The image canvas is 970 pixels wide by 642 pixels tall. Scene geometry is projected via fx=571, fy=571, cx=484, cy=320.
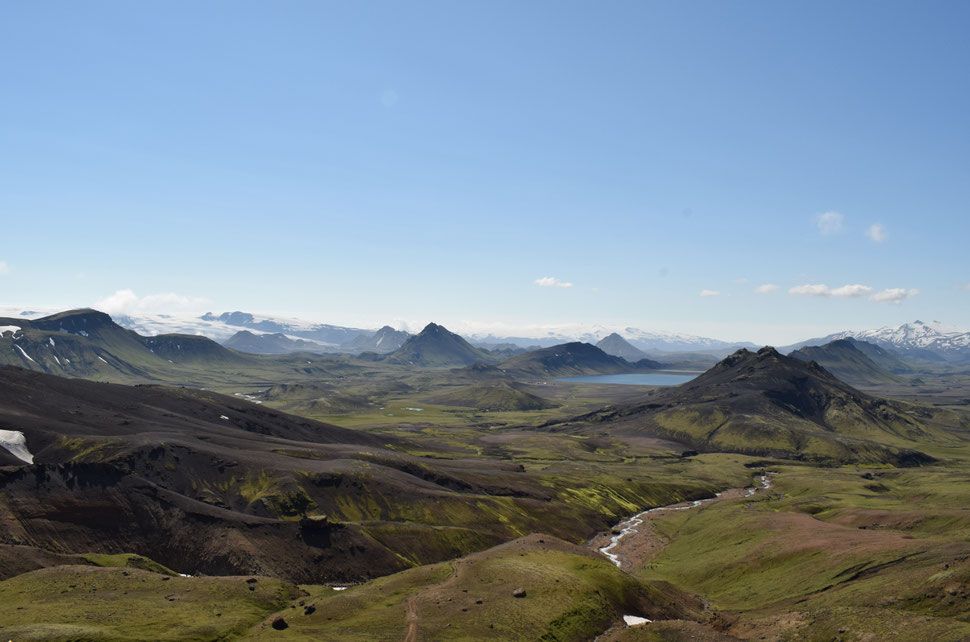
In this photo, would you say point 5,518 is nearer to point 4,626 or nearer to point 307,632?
point 4,626

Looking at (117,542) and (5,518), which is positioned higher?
(5,518)

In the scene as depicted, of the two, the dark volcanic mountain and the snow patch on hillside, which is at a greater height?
the snow patch on hillside

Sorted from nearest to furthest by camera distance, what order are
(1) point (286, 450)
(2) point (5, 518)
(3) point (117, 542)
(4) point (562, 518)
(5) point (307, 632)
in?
(5) point (307, 632)
(2) point (5, 518)
(3) point (117, 542)
(4) point (562, 518)
(1) point (286, 450)

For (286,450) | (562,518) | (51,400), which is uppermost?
(51,400)

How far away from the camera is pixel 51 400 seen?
624 feet

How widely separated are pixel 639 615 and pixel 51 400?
20042 cm

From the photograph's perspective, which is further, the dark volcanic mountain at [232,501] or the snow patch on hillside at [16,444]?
the snow patch on hillside at [16,444]

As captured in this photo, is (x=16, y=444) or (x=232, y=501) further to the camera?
(x=16, y=444)

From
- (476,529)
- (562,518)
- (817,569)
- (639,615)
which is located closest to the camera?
(639,615)

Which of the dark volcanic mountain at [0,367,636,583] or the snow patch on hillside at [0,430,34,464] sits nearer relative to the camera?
the dark volcanic mountain at [0,367,636,583]

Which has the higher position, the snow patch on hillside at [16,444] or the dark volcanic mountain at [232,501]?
the snow patch on hillside at [16,444]

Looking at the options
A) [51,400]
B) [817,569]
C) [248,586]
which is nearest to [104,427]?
[51,400]

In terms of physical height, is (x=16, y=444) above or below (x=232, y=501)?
above

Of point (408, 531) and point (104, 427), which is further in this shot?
point (104, 427)
